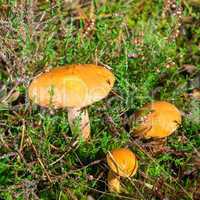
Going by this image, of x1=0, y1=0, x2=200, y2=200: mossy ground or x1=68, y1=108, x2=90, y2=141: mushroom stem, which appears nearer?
x1=0, y1=0, x2=200, y2=200: mossy ground

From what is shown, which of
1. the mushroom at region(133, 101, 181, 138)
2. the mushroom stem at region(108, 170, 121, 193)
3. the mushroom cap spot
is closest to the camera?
the mushroom cap spot

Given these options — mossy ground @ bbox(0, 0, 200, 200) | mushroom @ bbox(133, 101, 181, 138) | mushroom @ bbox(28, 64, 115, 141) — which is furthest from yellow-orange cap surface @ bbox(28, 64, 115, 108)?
mushroom @ bbox(133, 101, 181, 138)

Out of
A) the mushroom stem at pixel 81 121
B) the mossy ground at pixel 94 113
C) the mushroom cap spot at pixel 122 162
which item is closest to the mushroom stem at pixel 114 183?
the mossy ground at pixel 94 113

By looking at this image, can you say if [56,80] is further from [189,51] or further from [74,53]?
[189,51]

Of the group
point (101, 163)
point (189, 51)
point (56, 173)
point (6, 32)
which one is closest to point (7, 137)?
point (56, 173)

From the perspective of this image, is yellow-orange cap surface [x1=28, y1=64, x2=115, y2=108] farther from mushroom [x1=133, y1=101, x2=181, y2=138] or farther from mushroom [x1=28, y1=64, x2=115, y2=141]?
mushroom [x1=133, y1=101, x2=181, y2=138]

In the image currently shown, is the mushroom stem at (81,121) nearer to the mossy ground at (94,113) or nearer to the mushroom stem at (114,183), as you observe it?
the mossy ground at (94,113)

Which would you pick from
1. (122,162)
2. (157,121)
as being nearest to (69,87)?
(122,162)
